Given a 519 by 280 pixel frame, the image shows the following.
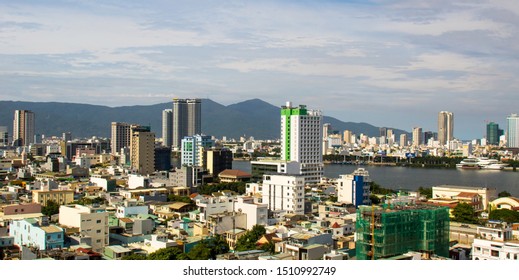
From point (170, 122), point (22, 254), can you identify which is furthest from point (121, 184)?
point (170, 122)

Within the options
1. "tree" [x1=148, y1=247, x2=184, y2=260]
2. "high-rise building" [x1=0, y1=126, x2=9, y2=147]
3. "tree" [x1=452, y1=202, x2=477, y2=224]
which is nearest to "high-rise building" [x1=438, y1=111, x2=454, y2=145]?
"high-rise building" [x1=0, y1=126, x2=9, y2=147]

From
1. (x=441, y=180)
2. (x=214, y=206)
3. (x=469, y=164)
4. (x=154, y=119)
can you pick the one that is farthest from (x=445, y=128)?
(x=214, y=206)

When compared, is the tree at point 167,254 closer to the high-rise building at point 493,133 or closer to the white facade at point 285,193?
the white facade at point 285,193

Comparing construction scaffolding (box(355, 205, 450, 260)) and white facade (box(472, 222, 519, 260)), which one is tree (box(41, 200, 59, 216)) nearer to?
construction scaffolding (box(355, 205, 450, 260))

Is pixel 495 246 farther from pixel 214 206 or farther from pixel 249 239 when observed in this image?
pixel 214 206

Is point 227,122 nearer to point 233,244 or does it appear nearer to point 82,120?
point 82,120
